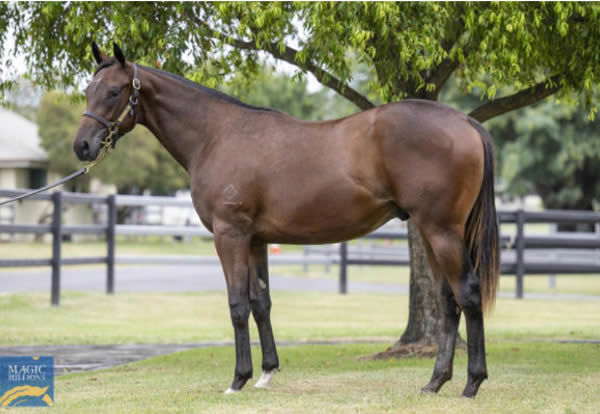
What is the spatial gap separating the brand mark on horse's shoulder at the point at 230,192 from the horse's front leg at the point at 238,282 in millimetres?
216

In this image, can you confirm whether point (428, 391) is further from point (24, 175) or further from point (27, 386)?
point (24, 175)

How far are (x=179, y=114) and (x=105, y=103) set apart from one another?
1.96ft

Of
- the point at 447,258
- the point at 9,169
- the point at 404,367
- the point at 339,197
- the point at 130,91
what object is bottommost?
the point at 404,367

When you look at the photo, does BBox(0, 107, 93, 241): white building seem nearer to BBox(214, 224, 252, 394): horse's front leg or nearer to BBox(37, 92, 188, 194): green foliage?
BBox(37, 92, 188, 194): green foliage

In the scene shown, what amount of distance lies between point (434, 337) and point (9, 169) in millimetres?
29244

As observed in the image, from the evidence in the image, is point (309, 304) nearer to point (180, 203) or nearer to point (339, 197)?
point (180, 203)

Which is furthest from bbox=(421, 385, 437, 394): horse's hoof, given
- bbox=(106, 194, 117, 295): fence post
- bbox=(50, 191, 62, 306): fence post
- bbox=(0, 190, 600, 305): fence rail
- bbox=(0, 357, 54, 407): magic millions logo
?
bbox=(106, 194, 117, 295): fence post

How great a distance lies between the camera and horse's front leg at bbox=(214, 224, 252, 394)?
563 cm

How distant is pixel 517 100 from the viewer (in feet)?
A: 26.6

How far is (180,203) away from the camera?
48.6ft

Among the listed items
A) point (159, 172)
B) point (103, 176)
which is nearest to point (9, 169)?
point (103, 176)

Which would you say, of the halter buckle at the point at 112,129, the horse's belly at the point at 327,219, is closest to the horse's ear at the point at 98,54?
the halter buckle at the point at 112,129

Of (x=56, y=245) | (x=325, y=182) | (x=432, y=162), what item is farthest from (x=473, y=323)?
(x=56, y=245)

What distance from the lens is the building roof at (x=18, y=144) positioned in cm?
3347
